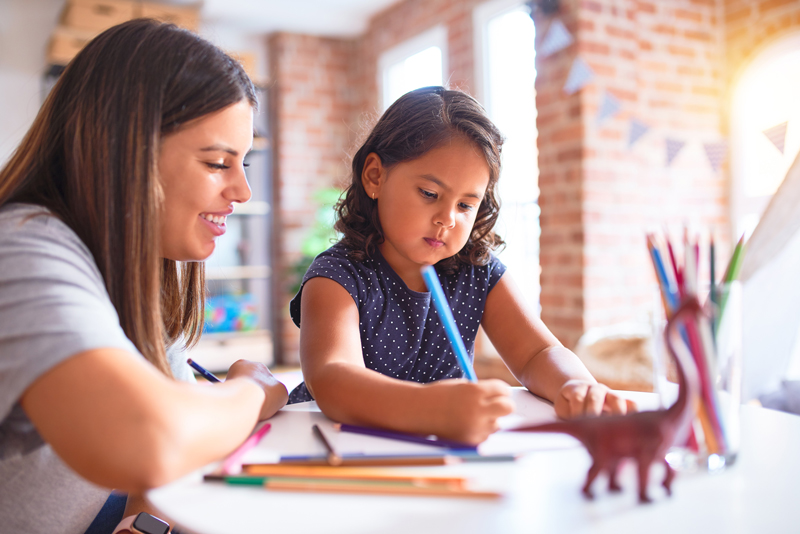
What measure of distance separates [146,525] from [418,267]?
2.11 feet

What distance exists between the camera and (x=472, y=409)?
606 millimetres

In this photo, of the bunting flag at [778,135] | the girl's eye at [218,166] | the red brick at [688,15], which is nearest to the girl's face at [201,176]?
the girl's eye at [218,166]

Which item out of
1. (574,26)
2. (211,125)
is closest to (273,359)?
(574,26)

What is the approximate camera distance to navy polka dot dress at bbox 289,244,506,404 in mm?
1086

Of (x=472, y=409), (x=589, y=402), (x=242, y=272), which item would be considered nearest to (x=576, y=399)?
(x=589, y=402)

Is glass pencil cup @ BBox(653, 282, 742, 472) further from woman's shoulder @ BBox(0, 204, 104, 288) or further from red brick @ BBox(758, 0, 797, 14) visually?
red brick @ BBox(758, 0, 797, 14)

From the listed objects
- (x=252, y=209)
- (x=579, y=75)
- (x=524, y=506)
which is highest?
(x=579, y=75)

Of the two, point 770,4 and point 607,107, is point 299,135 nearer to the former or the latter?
point 607,107

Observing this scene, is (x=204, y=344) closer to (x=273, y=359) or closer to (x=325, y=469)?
(x=273, y=359)

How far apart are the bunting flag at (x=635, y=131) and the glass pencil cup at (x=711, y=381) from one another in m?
2.64

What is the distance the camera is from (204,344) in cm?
436

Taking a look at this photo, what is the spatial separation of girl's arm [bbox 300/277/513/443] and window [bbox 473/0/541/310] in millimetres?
2714

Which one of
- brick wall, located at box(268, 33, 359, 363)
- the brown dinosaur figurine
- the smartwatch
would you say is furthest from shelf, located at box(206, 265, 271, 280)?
the brown dinosaur figurine

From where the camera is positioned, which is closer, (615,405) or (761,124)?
(615,405)
